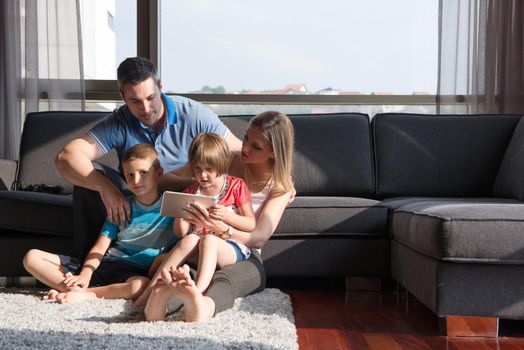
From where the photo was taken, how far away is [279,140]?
114 inches

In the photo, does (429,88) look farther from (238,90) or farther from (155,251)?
(155,251)

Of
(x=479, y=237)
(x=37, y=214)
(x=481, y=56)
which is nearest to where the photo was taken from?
(x=479, y=237)

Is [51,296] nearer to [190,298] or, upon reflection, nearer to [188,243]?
[188,243]

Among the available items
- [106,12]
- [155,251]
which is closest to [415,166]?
[155,251]

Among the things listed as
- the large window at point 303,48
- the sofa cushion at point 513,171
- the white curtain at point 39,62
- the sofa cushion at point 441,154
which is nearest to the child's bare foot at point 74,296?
the sofa cushion at point 441,154

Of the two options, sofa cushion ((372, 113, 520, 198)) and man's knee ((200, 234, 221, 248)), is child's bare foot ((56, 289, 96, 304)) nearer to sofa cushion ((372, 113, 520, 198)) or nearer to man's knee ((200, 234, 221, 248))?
man's knee ((200, 234, 221, 248))

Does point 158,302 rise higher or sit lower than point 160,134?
lower

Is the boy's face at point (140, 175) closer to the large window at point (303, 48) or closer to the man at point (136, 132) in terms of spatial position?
the man at point (136, 132)

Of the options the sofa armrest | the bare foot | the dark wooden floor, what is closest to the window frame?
the sofa armrest

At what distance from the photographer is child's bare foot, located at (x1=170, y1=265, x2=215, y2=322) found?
7.36 feet

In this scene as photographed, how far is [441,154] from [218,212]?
5.55 feet

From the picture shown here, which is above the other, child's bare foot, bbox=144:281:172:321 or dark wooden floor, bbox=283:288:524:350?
child's bare foot, bbox=144:281:172:321

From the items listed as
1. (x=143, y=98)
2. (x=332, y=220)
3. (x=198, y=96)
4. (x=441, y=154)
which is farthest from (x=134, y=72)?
(x=198, y=96)

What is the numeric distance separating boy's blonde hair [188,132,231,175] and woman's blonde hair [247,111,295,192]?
17cm
